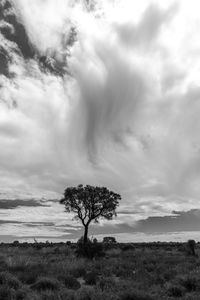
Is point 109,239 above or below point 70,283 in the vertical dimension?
above

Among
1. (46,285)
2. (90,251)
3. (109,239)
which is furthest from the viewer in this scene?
(109,239)

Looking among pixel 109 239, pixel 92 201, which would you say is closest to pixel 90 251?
pixel 92 201

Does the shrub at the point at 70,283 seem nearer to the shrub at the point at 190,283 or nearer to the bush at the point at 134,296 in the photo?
the bush at the point at 134,296

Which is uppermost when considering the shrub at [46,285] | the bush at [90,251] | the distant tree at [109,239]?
the distant tree at [109,239]

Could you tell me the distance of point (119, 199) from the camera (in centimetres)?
5262

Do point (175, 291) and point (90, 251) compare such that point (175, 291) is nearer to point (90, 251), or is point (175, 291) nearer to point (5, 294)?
point (5, 294)

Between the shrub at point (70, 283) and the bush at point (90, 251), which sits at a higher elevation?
the bush at point (90, 251)

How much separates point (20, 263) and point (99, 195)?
93.6 feet

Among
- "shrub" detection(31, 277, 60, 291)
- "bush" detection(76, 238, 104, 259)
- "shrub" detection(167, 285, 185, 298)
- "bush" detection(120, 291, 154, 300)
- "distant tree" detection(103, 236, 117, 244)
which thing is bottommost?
"bush" detection(120, 291, 154, 300)

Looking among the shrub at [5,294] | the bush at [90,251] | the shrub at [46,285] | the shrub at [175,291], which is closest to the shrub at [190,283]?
the shrub at [175,291]

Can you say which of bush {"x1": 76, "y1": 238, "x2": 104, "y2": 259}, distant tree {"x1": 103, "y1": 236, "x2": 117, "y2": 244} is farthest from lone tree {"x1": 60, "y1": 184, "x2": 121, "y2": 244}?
distant tree {"x1": 103, "y1": 236, "x2": 117, "y2": 244}

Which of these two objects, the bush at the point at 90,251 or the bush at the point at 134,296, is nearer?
the bush at the point at 134,296

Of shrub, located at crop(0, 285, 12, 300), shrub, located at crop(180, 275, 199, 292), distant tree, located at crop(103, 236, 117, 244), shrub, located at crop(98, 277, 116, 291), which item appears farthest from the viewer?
distant tree, located at crop(103, 236, 117, 244)

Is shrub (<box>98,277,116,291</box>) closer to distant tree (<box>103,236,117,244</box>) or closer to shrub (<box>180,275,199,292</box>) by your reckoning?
shrub (<box>180,275,199,292</box>)
